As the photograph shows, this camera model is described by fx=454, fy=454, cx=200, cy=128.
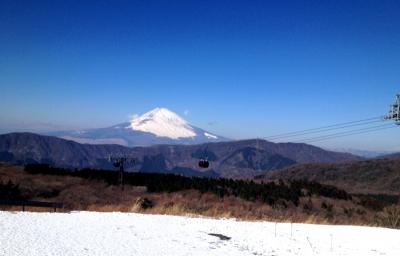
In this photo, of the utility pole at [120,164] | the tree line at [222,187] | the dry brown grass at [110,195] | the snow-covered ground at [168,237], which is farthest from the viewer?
the utility pole at [120,164]

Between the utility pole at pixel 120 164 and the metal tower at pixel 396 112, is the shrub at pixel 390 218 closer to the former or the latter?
the metal tower at pixel 396 112

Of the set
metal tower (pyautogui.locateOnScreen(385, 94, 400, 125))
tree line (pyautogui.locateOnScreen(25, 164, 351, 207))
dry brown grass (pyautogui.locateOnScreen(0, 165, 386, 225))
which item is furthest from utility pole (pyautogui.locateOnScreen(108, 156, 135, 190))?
metal tower (pyautogui.locateOnScreen(385, 94, 400, 125))

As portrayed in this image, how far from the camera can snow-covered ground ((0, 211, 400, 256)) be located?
577 inches

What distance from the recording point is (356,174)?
154 metres

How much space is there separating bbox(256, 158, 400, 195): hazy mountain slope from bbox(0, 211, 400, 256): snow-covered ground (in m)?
110

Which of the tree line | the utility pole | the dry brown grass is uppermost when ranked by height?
the utility pole

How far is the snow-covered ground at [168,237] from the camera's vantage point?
14.6 meters

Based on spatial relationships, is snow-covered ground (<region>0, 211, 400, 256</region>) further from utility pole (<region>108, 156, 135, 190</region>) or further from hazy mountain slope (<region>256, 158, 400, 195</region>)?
hazy mountain slope (<region>256, 158, 400, 195</region>)

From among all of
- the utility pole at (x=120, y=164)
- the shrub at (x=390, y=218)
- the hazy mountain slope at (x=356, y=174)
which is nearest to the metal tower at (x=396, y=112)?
the shrub at (x=390, y=218)

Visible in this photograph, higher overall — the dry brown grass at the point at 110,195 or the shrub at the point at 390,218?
the shrub at the point at 390,218

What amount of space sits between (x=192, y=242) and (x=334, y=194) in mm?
44015

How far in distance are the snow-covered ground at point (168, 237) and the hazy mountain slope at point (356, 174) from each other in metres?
110

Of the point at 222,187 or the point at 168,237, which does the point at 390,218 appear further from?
the point at 222,187

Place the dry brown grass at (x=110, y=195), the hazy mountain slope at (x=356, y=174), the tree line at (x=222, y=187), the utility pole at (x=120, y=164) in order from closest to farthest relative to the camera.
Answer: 1. the dry brown grass at (x=110, y=195)
2. the tree line at (x=222, y=187)
3. the utility pole at (x=120, y=164)
4. the hazy mountain slope at (x=356, y=174)
